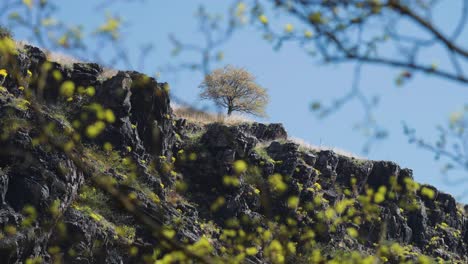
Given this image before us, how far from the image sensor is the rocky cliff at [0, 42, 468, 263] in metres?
15.8

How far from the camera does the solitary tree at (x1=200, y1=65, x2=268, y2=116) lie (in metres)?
41.7

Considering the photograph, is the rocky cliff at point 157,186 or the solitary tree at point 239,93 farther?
the solitary tree at point 239,93

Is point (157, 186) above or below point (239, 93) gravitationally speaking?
below

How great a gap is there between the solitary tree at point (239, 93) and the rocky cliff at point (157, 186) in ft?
36.9

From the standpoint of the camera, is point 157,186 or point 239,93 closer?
point 157,186

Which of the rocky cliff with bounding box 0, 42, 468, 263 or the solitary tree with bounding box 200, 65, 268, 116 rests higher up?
the solitary tree with bounding box 200, 65, 268, 116

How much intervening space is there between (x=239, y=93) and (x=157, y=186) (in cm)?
2273

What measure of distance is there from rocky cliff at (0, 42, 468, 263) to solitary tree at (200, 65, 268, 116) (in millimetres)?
Result: 11233

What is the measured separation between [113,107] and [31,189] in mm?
6566

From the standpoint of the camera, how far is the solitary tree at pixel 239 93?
4169cm

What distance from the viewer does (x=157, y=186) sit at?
68.9 ft

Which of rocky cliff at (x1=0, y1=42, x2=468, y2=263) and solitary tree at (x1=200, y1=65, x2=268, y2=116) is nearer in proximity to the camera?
rocky cliff at (x1=0, y1=42, x2=468, y2=263)

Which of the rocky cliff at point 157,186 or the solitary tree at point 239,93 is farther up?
the solitary tree at point 239,93

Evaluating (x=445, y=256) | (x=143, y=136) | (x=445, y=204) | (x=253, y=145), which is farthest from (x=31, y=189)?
(x=445, y=204)
